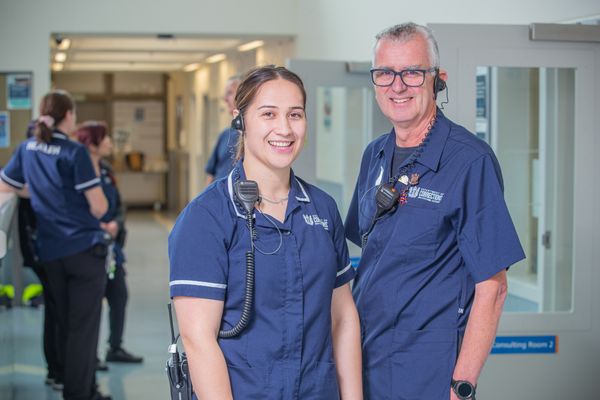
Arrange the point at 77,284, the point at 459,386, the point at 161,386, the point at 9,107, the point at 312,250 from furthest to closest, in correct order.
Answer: the point at 9,107 → the point at 161,386 → the point at 77,284 → the point at 459,386 → the point at 312,250

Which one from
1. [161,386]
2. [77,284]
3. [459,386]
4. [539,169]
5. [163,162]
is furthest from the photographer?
[163,162]

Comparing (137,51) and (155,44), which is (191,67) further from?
(155,44)

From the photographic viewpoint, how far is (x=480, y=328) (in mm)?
2348

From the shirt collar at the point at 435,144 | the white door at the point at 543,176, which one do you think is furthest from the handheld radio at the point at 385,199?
the white door at the point at 543,176

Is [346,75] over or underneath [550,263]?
over

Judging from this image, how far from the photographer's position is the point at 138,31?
324 inches

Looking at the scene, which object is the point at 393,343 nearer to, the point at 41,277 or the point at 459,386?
the point at 459,386

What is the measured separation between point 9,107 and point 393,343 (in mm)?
6218

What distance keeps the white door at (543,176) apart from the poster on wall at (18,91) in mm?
5149

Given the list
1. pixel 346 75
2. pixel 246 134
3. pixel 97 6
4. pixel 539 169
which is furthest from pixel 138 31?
pixel 246 134

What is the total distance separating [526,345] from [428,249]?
140cm

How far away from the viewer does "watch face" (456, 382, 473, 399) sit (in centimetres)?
238

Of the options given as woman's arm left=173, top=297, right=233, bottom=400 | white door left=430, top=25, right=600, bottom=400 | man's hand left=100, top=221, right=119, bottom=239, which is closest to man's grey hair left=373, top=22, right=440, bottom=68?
white door left=430, top=25, right=600, bottom=400

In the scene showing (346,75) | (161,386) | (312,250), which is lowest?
(161,386)
